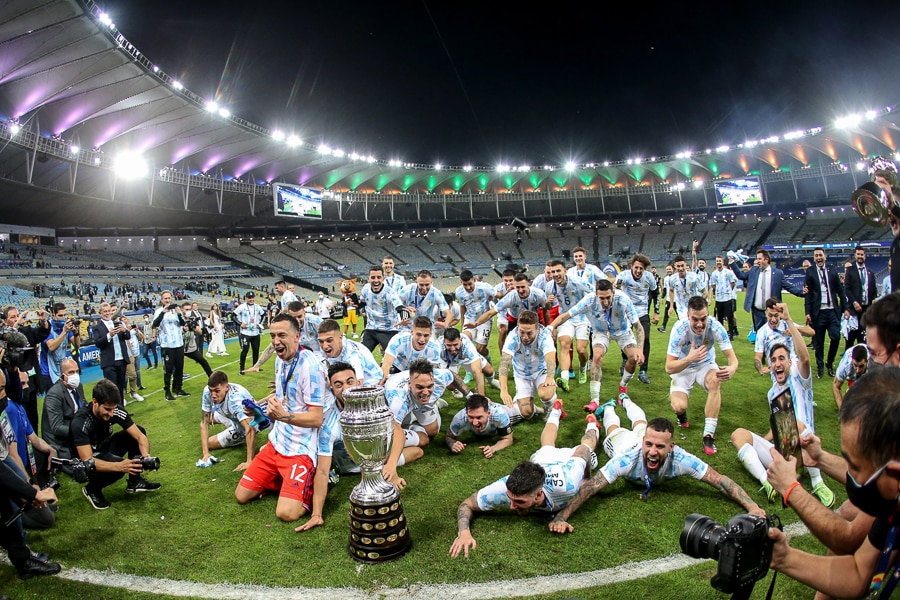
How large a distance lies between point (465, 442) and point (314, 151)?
43.6m

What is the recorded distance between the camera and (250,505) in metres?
5.01

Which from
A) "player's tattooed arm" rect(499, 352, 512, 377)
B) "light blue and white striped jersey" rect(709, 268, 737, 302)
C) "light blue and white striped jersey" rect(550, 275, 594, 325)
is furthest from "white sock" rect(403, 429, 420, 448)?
"light blue and white striped jersey" rect(709, 268, 737, 302)

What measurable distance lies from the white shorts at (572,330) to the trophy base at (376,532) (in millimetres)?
5304

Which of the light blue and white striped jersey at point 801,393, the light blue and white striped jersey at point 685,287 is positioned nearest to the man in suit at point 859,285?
the light blue and white striped jersey at point 685,287

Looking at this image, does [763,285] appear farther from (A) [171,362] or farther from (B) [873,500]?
(A) [171,362]

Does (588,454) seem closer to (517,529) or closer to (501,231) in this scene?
(517,529)

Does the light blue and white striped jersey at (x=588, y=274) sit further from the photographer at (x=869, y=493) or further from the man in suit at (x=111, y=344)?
the man in suit at (x=111, y=344)

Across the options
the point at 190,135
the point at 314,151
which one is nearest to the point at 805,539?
the point at 190,135

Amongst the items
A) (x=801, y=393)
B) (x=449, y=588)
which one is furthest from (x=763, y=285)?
(x=449, y=588)

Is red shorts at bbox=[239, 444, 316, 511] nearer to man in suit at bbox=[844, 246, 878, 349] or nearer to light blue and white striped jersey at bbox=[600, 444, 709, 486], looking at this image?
light blue and white striped jersey at bbox=[600, 444, 709, 486]

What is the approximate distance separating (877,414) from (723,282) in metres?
12.1

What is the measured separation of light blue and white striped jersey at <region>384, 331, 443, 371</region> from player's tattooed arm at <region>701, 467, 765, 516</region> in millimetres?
3710

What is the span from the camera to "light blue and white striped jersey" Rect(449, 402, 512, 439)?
6074 millimetres

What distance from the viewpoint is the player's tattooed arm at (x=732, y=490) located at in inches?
161
